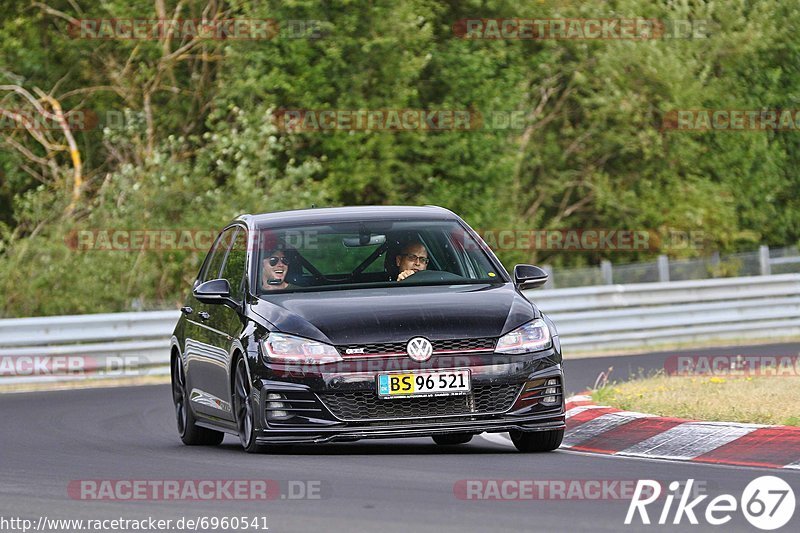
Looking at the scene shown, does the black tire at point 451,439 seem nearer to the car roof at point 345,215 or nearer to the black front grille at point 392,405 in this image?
the car roof at point 345,215

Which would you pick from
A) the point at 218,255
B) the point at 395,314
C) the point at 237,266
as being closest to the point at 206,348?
the point at 237,266

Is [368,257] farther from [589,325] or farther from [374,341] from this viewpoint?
[589,325]

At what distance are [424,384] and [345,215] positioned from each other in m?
1.97

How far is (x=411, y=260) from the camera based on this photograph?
11.8 meters

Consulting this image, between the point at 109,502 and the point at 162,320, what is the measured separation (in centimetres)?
1357

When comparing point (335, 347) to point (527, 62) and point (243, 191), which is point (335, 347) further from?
point (527, 62)

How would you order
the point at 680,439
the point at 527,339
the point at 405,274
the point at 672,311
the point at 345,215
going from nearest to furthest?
the point at 527,339, the point at 680,439, the point at 405,274, the point at 345,215, the point at 672,311

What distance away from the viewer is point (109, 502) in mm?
8820

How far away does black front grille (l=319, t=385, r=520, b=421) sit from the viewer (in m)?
10.4

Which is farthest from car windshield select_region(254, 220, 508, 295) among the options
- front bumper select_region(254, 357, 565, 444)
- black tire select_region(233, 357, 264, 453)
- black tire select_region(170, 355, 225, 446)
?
black tire select_region(170, 355, 225, 446)

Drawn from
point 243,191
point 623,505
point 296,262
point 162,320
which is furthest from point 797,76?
point 623,505

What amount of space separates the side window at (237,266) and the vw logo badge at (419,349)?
1.57m

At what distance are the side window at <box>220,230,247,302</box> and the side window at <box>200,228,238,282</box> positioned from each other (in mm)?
193

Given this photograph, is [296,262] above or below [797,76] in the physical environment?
above
